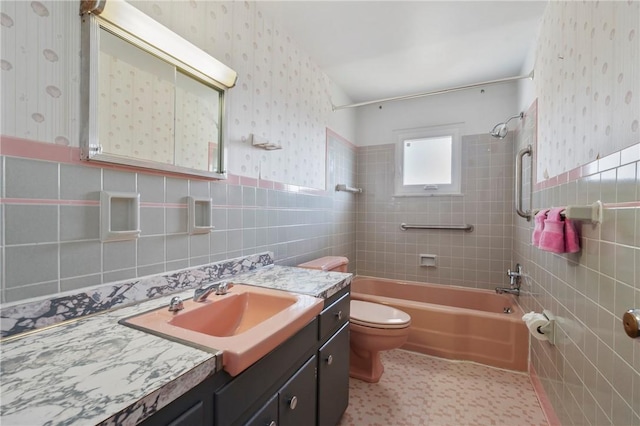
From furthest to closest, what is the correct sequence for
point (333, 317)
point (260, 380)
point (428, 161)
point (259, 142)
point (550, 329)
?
point (428, 161), point (259, 142), point (550, 329), point (333, 317), point (260, 380)

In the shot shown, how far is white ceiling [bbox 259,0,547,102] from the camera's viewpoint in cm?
172

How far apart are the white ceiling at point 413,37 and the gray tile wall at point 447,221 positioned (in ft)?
2.41

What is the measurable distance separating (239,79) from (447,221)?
7.97 feet

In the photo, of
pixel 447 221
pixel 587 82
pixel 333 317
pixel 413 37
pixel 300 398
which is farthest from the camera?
pixel 447 221

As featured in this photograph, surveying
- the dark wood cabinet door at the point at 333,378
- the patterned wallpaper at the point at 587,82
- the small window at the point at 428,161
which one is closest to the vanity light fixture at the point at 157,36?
the dark wood cabinet door at the point at 333,378

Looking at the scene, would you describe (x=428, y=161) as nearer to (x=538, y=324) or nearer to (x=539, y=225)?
(x=539, y=225)

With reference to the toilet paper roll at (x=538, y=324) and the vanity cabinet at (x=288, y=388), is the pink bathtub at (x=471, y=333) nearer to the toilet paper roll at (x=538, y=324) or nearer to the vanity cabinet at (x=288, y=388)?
the toilet paper roll at (x=538, y=324)

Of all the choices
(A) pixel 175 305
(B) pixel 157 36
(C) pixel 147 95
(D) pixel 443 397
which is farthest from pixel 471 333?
(B) pixel 157 36

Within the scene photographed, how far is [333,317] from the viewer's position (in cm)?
129

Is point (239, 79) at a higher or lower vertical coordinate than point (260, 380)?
higher

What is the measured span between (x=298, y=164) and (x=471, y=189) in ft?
6.16

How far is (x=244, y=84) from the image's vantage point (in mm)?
1573

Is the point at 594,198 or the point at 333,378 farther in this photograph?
the point at 333,378

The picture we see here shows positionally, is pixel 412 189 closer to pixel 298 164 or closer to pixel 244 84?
pixel 298 164
